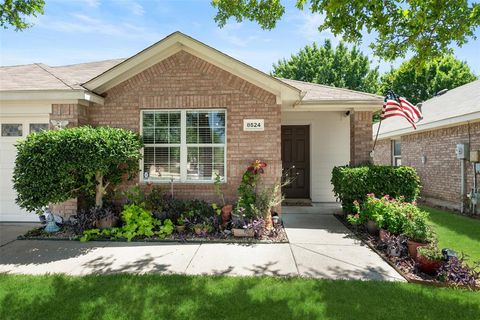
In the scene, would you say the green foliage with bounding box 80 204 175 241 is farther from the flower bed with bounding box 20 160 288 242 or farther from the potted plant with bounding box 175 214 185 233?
the potted plant with bounding box 175 214 185 233

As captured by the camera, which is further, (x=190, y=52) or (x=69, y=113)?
(x=190, y=52)

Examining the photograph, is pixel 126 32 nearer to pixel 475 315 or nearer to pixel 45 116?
pixel 45 116

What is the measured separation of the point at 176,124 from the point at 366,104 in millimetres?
4883

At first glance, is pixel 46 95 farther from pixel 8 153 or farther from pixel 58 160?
pixel 8 153

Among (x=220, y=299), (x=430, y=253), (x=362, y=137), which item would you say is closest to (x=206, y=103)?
(x=362, y=137)

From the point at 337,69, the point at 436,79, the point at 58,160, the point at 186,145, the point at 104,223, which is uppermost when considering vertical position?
the point at 337,69

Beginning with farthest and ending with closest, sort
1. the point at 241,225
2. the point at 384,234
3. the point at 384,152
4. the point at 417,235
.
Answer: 1. the point at 384,152
2. the point at 241,225
3. the point at 384,234
4. the point at 417,235

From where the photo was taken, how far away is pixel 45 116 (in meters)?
6.79

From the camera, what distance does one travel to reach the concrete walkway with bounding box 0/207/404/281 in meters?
4.30

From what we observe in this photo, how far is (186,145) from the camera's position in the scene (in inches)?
270

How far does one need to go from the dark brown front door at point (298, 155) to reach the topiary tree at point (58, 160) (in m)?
5.69

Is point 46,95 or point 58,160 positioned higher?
point 46,95

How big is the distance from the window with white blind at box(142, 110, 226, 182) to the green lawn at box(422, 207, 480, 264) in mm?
4863

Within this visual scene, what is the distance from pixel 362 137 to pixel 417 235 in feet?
12.1
